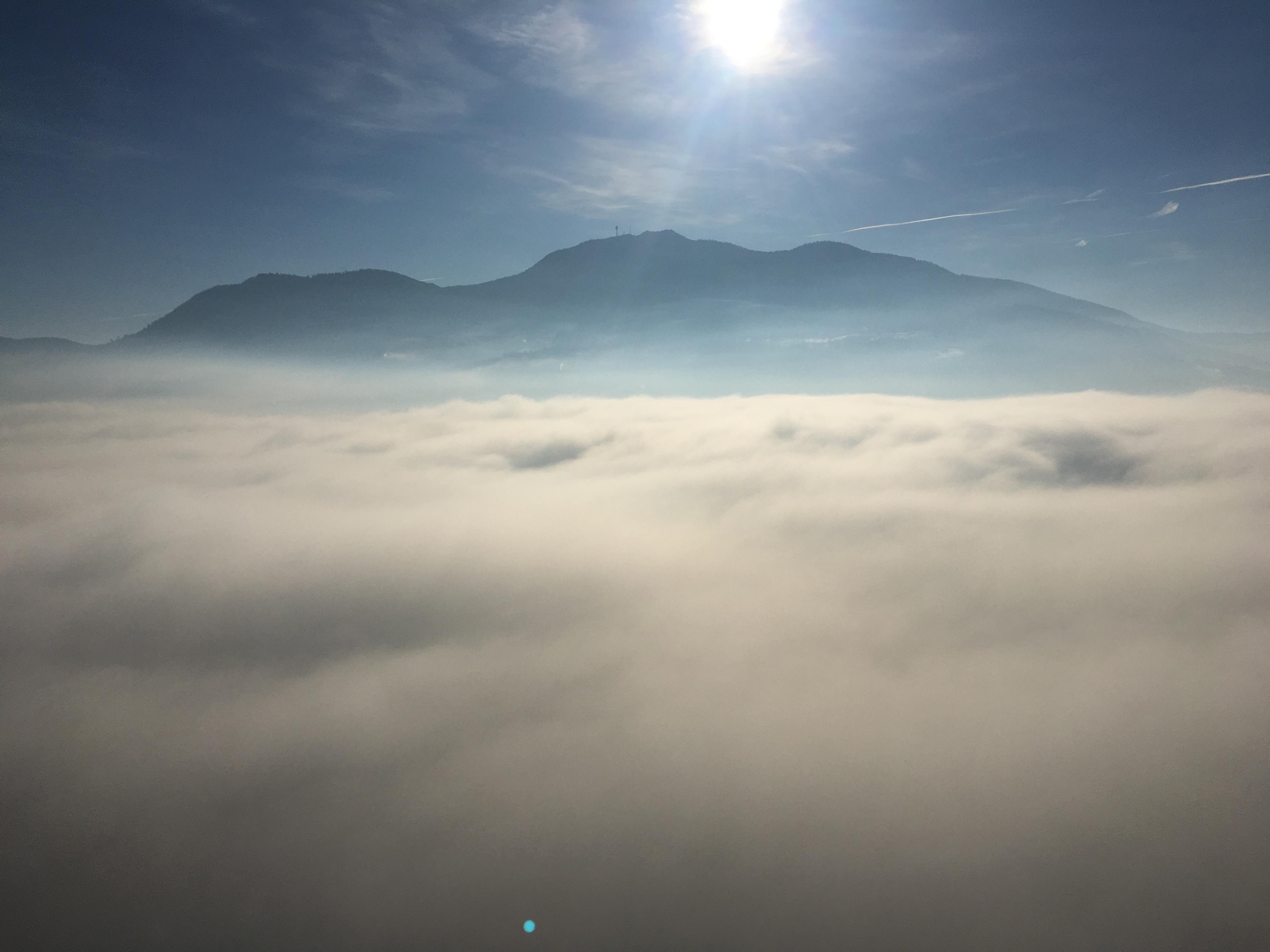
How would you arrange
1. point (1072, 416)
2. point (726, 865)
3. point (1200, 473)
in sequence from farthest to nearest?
point (1072, 416)
point (1200, 473)
point (726, 865)

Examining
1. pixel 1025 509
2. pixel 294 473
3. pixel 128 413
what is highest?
pixel 128 413

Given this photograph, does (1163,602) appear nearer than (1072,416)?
Yes

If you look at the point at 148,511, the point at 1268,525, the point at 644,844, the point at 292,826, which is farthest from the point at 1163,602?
the point at 148,511

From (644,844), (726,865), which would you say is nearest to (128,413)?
(644,844)

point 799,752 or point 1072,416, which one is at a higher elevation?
point 1072,416

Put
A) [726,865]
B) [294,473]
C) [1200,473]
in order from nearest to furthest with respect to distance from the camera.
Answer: [726,865], [1200,473], [294,473]

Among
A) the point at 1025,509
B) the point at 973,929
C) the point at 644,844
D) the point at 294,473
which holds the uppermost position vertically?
the point at 294,473

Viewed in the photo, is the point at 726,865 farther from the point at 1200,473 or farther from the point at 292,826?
the point at 1200,473

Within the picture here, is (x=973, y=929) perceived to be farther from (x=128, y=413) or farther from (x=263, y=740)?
(x=128, y=413)

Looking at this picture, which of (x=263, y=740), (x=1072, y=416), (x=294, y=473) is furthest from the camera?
(x=1072, y=416)
